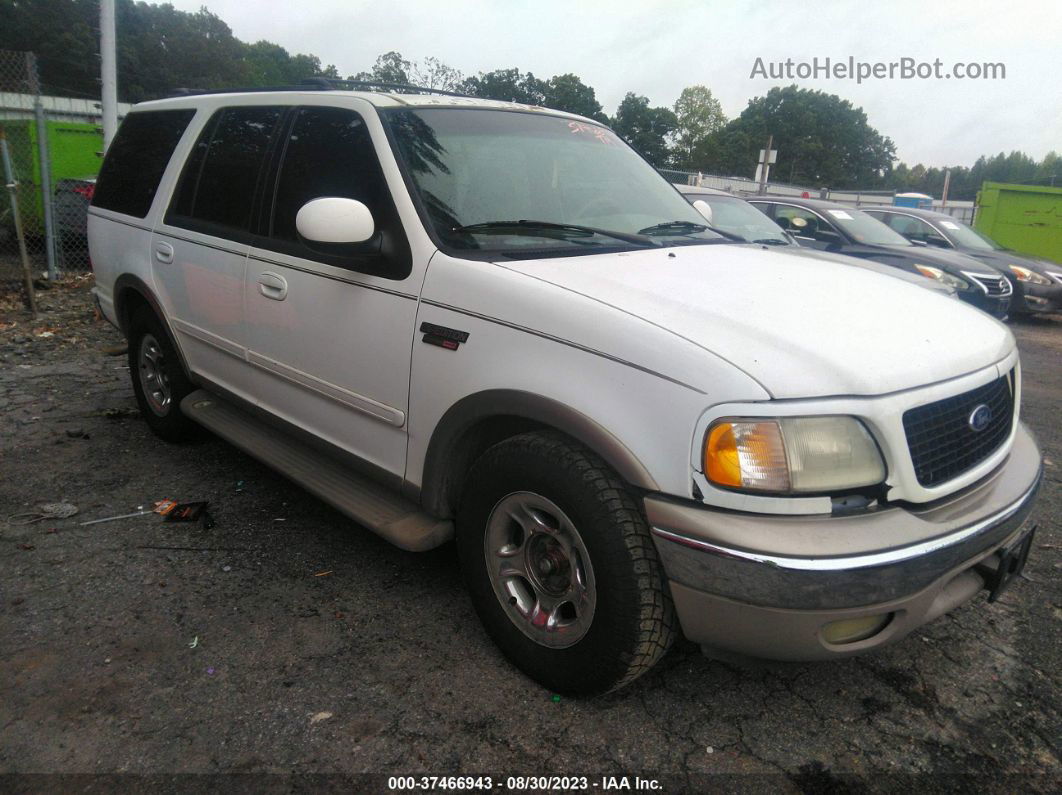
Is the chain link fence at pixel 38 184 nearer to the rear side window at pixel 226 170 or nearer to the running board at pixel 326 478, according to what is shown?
the rear side window at pixel 226 170

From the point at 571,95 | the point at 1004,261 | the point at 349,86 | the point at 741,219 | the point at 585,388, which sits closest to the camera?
the point at 585,388

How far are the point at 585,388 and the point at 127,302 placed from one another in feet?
11.7

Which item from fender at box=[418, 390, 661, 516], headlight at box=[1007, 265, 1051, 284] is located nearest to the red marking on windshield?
fender at box=[418, 390, 661, 516]

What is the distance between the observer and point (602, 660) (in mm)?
2285

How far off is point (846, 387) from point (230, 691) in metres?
2.08

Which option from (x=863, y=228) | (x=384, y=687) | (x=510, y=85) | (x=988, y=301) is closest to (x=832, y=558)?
(x=384, y=687)

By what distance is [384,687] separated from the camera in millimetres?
2562

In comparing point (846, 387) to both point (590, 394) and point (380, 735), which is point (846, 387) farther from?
point (380, 735)

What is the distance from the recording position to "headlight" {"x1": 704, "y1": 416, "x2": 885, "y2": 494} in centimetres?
198

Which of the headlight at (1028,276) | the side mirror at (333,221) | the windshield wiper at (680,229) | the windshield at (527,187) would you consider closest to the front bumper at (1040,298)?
the headlight at (1028,276)

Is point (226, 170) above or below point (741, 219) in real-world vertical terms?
above

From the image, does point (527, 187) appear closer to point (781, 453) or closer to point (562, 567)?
point (562, 567)

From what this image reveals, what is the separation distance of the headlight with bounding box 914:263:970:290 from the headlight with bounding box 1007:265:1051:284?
2108 mm

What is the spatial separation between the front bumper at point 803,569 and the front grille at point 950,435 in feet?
0.35
